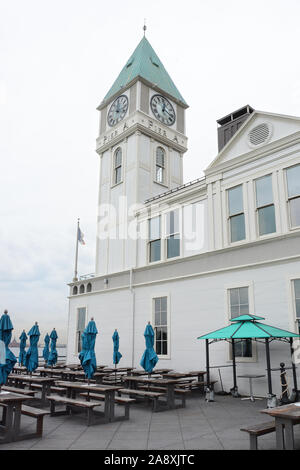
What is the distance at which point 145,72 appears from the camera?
24750 millimetres

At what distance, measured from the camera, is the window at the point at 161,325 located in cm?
1698

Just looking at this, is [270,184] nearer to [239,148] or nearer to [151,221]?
[239,148]

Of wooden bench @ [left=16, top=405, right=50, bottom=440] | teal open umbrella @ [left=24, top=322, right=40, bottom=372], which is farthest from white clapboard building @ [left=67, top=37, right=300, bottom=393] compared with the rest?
wooden bench @ [left=16, top=405, right=50, bottom=440]

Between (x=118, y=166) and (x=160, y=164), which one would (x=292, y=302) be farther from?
(x=118, y=166)

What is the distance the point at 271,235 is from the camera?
546 inches

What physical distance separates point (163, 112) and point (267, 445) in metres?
22.1

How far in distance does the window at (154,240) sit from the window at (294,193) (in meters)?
7.25

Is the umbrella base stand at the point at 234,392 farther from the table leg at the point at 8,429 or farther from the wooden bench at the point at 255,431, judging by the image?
the table leg at the point at 8,429

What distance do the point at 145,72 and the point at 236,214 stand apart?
14423mm

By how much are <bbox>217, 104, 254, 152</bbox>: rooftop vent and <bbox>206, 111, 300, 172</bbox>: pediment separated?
2591mm

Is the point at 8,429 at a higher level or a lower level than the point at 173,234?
lower

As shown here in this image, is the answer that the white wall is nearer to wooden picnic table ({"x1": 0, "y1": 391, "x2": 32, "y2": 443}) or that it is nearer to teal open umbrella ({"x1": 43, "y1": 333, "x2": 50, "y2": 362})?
teal open umbrella ({"x1": 43, "y1": 333, "x2": 50, "y2": 362})

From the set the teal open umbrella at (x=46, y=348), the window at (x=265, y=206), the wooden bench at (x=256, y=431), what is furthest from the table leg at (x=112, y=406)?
the teal open umbrella at (x=46, y=348)

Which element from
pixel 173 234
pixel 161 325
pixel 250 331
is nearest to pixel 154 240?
pixel 173 234
